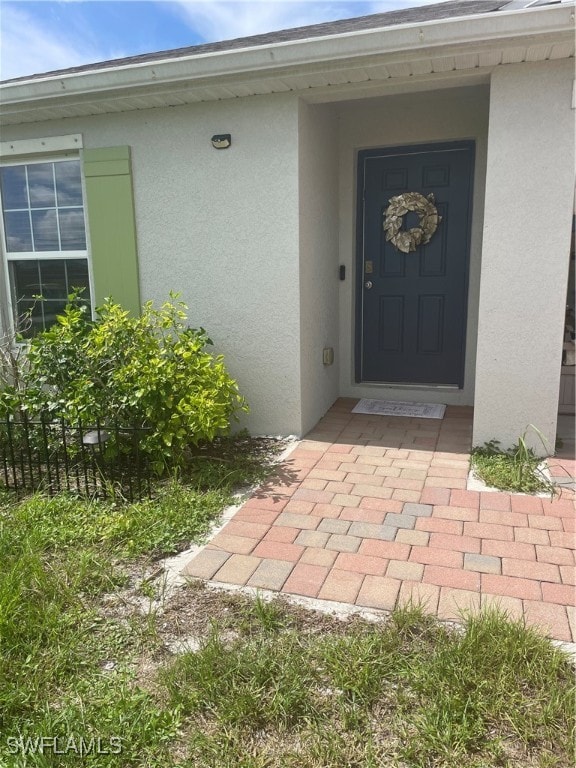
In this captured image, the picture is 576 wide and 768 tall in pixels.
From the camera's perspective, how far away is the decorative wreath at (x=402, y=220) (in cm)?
498

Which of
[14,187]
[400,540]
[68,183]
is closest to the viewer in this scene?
[400,540]

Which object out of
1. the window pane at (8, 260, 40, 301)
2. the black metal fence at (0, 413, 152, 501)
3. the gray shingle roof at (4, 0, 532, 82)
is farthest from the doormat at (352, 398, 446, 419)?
the window pane at (8, 260, 40, 301)

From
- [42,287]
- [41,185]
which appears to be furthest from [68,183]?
[42,287]

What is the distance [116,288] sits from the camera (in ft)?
15.6

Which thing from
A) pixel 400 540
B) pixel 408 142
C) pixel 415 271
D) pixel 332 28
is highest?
pixel 332 28

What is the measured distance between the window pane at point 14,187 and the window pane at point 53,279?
0.57 metres

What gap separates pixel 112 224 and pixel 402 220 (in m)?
2.50

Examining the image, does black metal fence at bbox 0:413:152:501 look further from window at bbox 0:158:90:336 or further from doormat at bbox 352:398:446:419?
doormat at bbox 352:398:446:419

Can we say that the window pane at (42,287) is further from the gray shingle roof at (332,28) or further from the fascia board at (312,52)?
the gray shingle roof at (332,28)

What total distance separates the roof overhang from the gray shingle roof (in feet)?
1.21

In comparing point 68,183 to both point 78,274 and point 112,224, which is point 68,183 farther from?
point 78,274

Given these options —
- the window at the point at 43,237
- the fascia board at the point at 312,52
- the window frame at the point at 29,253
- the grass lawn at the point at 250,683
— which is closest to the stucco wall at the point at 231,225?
the window frame at the point at 29,253

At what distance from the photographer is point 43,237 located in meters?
5.06

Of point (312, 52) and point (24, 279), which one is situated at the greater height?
point (312, 52)
